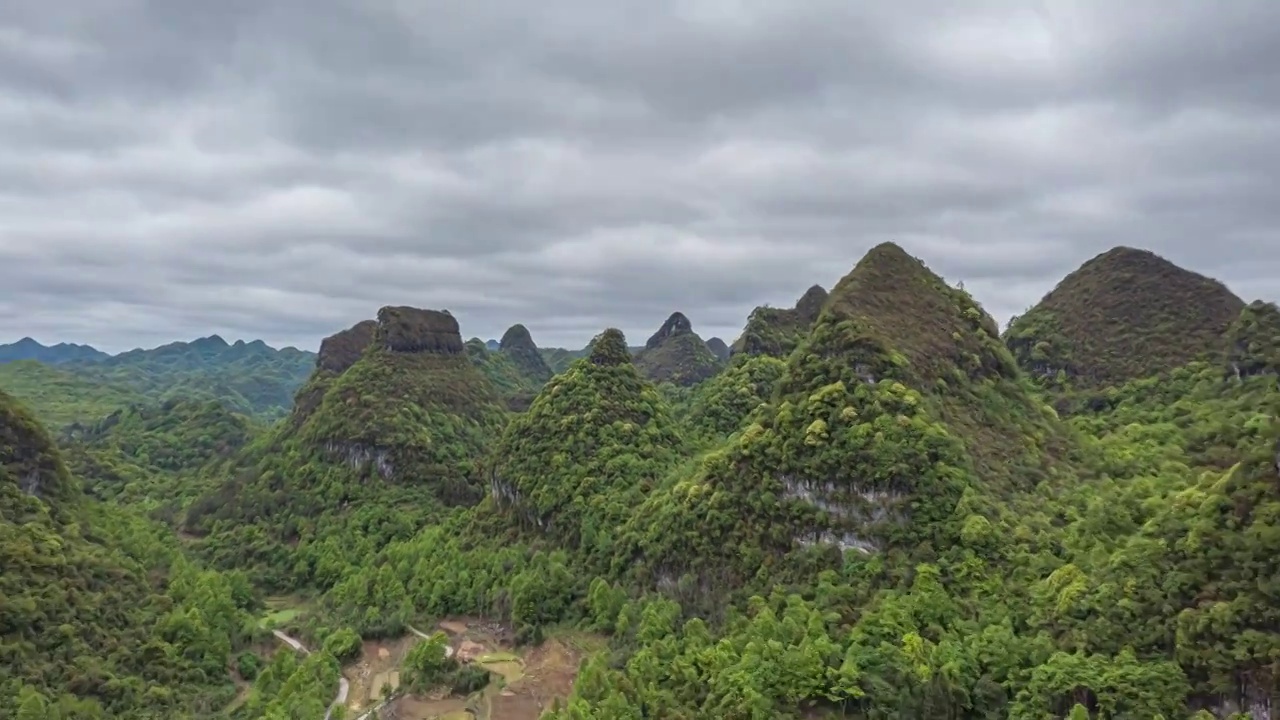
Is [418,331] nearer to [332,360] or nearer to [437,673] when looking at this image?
[332,360]

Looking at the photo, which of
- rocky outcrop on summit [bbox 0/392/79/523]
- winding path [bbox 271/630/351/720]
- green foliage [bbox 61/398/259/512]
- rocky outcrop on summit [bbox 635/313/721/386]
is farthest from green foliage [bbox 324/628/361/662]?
rocky outcrop on summit [bbox 635/313/721/386]

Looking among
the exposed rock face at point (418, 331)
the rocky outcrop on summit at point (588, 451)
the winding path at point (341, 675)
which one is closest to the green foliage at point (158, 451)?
the exposed rock face at point (418, 331)

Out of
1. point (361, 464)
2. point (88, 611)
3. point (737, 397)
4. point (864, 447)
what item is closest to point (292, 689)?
point (88, 611)

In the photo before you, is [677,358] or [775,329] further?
[677,358]

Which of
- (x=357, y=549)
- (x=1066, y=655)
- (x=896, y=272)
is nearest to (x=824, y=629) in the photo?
(x=1066, y=655)

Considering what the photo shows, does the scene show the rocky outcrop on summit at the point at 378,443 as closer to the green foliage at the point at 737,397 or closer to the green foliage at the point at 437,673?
the green foliage at the point at 737,397

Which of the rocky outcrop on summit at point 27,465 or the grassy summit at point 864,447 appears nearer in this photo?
the grassy summit at point 864,447
